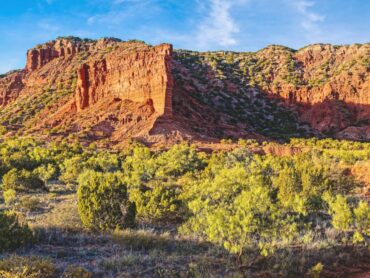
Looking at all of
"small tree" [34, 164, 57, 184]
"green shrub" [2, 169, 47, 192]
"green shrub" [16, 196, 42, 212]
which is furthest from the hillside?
"green shrub" [16, 196, 42, 212]

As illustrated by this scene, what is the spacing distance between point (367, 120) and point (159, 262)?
70.3 meters

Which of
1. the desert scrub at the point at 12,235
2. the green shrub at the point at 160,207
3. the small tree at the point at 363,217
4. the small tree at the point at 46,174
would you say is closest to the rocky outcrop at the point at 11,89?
the small tree at the point at 46,174

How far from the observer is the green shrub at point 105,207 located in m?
15.6

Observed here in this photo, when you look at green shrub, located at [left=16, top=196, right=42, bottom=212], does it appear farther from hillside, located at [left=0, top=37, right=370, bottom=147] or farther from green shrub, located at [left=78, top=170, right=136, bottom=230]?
hillside, located at [left=0, top=37, right=370, bottom=147]

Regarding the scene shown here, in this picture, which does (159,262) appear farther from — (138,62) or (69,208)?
(138,62)

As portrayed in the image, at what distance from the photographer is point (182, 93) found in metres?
67.1

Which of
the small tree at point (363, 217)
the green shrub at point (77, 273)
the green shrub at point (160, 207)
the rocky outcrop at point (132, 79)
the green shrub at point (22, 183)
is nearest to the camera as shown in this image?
the green shrub at point (77, 273)

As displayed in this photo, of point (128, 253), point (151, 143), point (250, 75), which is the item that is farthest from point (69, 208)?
point (250, 75)

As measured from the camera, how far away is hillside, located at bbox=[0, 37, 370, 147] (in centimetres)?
5869

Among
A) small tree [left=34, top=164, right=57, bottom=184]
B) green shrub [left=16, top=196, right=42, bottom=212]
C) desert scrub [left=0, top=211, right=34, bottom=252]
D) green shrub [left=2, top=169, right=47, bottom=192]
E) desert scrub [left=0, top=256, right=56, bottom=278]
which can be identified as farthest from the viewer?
small tree [left=34, top=164, right=57, bottom=184]

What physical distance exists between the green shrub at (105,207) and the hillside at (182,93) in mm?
35154

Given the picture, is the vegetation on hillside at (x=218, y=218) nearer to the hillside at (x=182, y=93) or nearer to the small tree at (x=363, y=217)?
the small tree at (x=363, y=217)

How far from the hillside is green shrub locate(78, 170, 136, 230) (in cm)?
3515

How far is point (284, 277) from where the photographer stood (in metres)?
11.6
